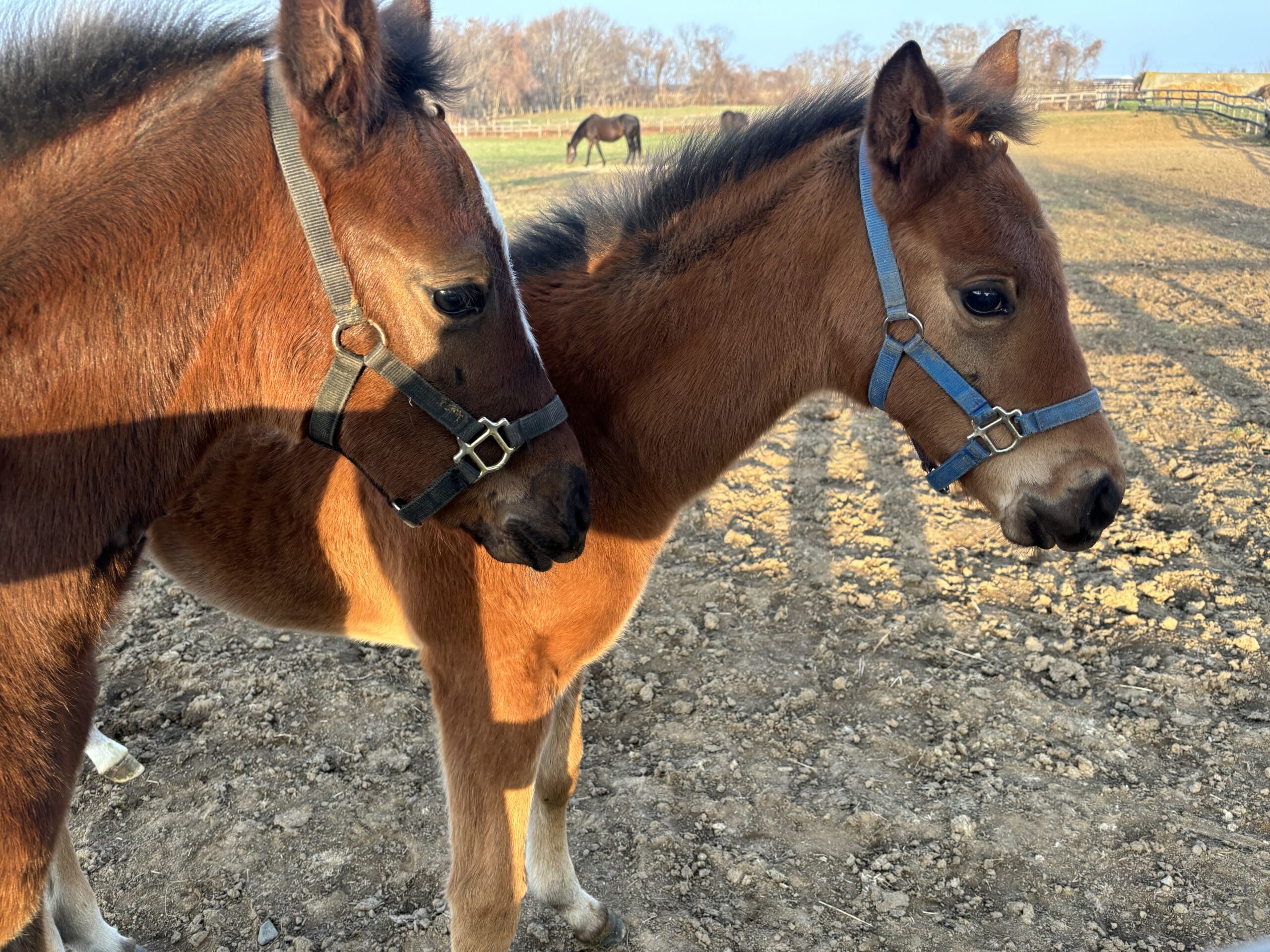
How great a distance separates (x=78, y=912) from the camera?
8.31ft

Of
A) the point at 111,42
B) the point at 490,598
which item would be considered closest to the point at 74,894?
the point at 490,598

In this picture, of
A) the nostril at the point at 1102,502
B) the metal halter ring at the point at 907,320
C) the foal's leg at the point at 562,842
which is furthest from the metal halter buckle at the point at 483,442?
the nostril at the point at 1102,502

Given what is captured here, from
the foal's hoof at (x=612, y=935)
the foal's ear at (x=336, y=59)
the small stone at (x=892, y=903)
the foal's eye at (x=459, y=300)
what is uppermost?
the foal's ear at (x=336, y=59)

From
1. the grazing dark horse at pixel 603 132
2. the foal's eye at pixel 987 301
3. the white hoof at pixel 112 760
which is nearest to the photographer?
the foal's eye at pixel 987 301

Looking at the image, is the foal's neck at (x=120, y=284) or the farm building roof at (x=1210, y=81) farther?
the farm building roof at (x=1210, y=81)

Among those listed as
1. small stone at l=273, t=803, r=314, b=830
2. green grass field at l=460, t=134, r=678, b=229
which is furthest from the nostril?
small stone at l=273, t=803, r=314, b=830

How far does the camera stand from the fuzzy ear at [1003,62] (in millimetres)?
2412

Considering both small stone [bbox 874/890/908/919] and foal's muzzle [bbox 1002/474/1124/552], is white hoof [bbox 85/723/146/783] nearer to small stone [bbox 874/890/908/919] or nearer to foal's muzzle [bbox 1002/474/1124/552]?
small stone [bbox 874/890/908/919]

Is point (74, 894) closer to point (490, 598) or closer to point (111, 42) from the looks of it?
point (490, 598)

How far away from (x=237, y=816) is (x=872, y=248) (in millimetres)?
2847

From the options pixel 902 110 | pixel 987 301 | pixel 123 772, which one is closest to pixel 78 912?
pixel 123 772

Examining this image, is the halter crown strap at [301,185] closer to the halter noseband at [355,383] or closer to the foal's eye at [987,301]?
the halter noseband at [355,383]

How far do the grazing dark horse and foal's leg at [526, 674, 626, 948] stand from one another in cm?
2698

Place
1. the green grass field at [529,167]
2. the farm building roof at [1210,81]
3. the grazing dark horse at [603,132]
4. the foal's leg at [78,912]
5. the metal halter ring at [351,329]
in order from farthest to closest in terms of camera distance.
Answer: the farm building roof at [1210,81]
the grazing dark horse at [603,132]
the green grass field at [529,167]
the foal's leg at [78,912]
the metal halter ring at [351,329]
